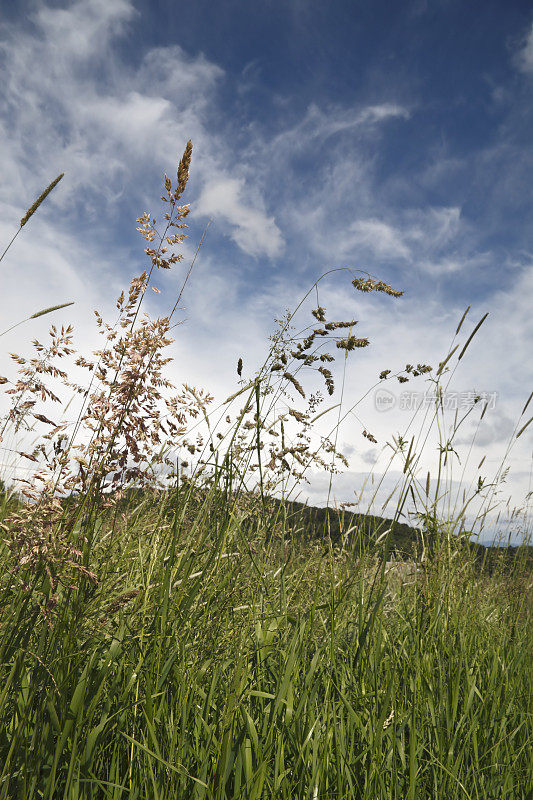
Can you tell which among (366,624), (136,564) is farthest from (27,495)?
(366,624)

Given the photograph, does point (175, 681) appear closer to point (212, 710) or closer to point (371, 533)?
point (212, 710)

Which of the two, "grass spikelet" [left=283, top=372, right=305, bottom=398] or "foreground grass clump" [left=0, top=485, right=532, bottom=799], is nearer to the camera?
"foreground grass clump" [left=0, top=485, right=532, bottom=799]

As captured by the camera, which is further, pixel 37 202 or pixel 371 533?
pixel 371 533

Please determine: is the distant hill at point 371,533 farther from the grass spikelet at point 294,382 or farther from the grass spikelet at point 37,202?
the grass spikelet at point 37,202

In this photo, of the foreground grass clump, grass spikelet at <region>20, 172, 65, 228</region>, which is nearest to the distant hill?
the foreground grass clump

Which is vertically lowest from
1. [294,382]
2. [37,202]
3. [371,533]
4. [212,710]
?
[212,710]

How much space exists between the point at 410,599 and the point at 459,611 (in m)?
0.63

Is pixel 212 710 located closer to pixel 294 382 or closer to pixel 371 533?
pixel 294 382

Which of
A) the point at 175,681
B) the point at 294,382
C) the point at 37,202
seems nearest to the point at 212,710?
the point at 175,681

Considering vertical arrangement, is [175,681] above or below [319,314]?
below

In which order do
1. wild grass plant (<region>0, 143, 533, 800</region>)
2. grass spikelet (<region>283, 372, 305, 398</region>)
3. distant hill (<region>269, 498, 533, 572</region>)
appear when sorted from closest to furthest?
1. wild grass plant (<region>0, 143, 533, 800</region>)
2. grass spikelet (<region>283, 372, 305, 398</region>)
3. distant hill (<region>269, 498, 533, 572</region>)

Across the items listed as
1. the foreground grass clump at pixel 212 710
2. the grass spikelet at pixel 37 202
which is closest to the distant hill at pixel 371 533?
the foreground grass clump at pixel 212 710

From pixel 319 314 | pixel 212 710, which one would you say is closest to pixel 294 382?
pixel 319 314

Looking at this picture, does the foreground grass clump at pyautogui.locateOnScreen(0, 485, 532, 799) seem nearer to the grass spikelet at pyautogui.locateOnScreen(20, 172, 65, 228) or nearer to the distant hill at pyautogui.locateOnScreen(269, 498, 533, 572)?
Result: the distant hill at pyautogui.locateOnScreen(269, 498, 533, 572)
